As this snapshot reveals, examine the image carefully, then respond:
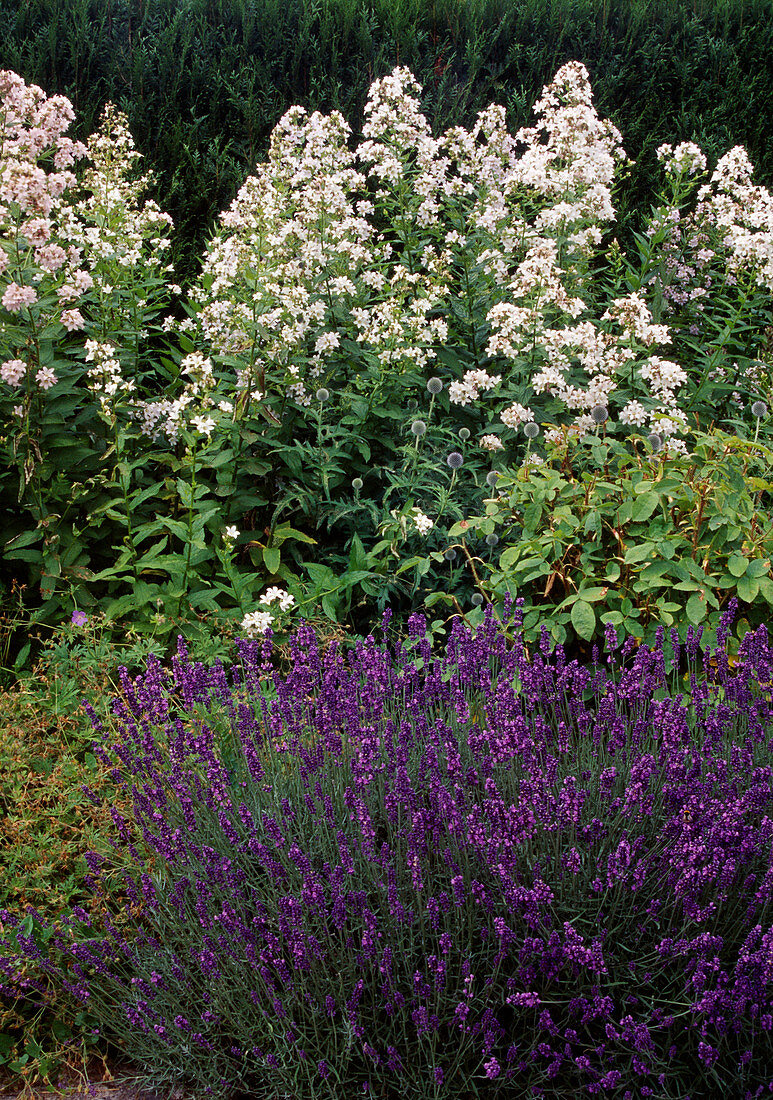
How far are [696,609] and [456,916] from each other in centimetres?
178

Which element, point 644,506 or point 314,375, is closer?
point 644,506

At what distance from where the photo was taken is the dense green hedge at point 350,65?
7359 mm

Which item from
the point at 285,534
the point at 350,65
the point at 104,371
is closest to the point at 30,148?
the point at 104,371

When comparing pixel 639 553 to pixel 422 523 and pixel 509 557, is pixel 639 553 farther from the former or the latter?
pixel 422 523

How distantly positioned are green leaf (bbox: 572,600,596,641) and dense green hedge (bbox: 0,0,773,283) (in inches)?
188

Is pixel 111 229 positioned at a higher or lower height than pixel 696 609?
higher

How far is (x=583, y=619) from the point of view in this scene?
361 cm

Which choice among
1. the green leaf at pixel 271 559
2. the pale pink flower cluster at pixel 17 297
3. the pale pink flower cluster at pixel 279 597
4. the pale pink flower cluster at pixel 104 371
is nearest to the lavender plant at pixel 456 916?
the pale pink flower cluster at pixel 279 597

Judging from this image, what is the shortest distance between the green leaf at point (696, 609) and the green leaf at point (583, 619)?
350 millimetres

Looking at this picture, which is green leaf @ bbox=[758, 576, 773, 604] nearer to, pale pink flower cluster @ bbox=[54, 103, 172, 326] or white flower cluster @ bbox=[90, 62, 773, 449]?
white flower cluster @ bbox=[90, 62, 773, 449]

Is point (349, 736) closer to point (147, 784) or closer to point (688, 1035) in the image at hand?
point (147, 784)

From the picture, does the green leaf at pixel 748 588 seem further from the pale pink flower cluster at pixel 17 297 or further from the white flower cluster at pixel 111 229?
the white flower cluster at pixel 111 229

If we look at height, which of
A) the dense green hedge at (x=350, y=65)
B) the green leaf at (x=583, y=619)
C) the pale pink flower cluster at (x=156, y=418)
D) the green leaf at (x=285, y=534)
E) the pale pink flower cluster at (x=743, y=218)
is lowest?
the green leaf at (x=583, y=619)

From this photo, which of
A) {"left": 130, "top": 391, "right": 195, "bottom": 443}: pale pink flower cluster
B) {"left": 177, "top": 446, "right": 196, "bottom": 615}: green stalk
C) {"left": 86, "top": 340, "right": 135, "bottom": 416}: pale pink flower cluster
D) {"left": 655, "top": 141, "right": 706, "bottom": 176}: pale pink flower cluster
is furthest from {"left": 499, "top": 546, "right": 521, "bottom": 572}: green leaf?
{"left": 655, "top": 141, "right": 706, "bottom": 176}: pale pink flower cluster
